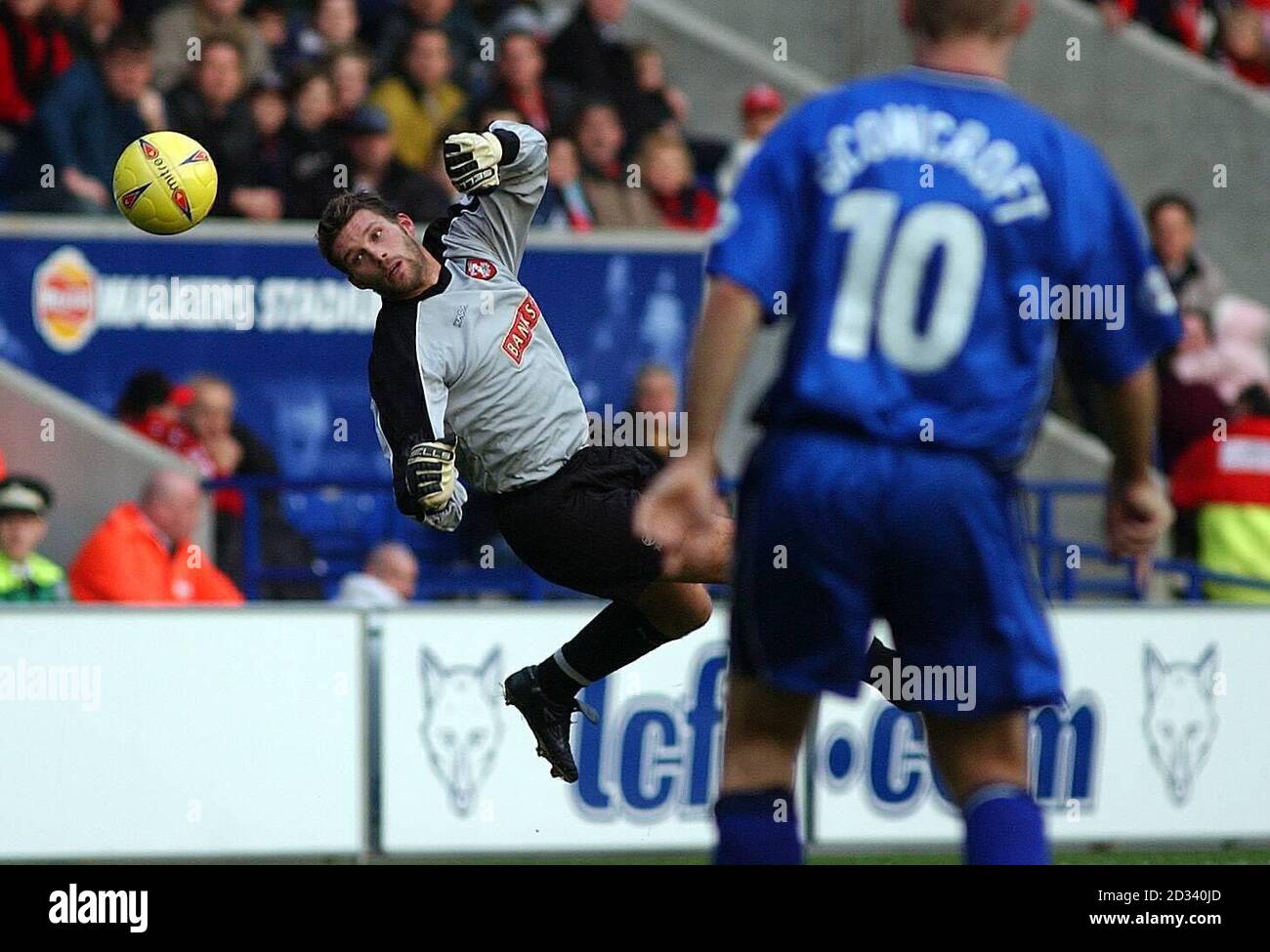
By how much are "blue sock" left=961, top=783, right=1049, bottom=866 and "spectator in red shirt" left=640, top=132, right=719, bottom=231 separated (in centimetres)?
841

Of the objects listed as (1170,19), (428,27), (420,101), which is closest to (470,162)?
(420,101)

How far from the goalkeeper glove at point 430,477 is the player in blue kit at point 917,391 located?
1.44 metres

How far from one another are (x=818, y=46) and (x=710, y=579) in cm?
903

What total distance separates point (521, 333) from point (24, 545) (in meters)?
4.97

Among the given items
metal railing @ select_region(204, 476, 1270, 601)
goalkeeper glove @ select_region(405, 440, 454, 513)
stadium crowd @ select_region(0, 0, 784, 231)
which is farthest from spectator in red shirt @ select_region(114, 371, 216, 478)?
goalkeeper glove @ select_region(405, 440, 454, 513)

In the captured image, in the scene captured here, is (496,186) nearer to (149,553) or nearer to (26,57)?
(149,553)

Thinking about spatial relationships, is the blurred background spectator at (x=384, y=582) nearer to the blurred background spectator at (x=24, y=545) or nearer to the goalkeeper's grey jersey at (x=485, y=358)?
the blurred background spectator at (x=24, y=545)

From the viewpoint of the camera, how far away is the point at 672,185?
495 inches

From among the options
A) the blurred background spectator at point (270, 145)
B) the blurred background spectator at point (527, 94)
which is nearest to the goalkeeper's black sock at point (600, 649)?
the blurred background spectator at point (270, 145)

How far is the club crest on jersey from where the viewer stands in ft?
20.4
